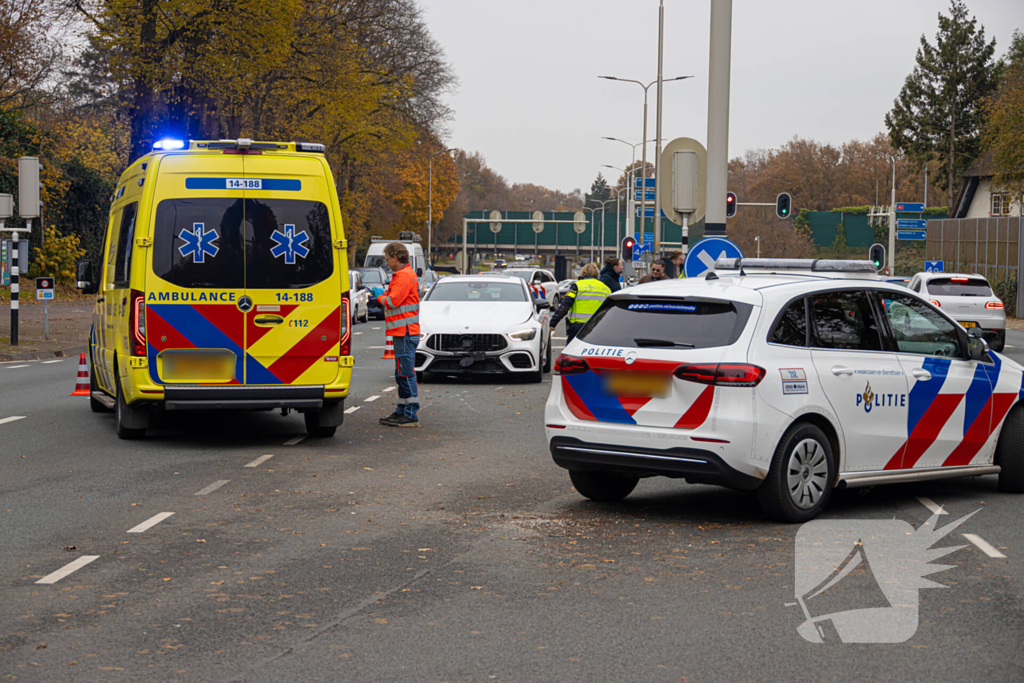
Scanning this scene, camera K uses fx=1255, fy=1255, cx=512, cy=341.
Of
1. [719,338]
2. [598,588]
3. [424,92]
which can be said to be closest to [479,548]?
[598,588]

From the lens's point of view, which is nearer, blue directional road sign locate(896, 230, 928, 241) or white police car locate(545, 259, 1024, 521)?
white police car locate(545, 259, 1024, 521)

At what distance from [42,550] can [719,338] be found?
4.09 metres

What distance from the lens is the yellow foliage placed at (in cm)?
4253

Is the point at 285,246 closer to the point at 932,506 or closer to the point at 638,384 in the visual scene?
the point at 638,384

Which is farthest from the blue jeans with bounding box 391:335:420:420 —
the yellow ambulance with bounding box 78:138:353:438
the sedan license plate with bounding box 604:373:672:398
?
the sedan license plate with bounding box 604:373:672:398

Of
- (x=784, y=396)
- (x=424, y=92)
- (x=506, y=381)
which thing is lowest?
(x=506, y=381)

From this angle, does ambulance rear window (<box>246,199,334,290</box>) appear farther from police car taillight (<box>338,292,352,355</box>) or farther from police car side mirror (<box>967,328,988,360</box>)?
police car side mirror (<box>967,328,988,360</box>)

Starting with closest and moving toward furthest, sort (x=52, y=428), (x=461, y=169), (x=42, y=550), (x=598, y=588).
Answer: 1. (x=598, y=588)
2. (x=42, y=550)
3. (x=52, y=428)
4. (x=461, y=169)

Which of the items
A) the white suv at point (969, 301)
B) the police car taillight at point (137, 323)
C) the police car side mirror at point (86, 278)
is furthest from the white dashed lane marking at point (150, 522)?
the white suv at point (969, 301)

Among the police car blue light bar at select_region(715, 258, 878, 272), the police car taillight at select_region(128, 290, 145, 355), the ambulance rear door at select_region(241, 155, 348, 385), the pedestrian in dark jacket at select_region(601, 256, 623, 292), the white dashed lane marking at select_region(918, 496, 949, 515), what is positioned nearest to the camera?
the white dashed lane marking at select_region(918, 496, 949, 515)

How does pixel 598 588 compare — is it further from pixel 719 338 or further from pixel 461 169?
pixel 461 169

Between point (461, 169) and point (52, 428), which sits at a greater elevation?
point (461, 169)

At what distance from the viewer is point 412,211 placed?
308 ft

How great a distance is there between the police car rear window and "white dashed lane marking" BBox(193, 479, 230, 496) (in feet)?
9.55
